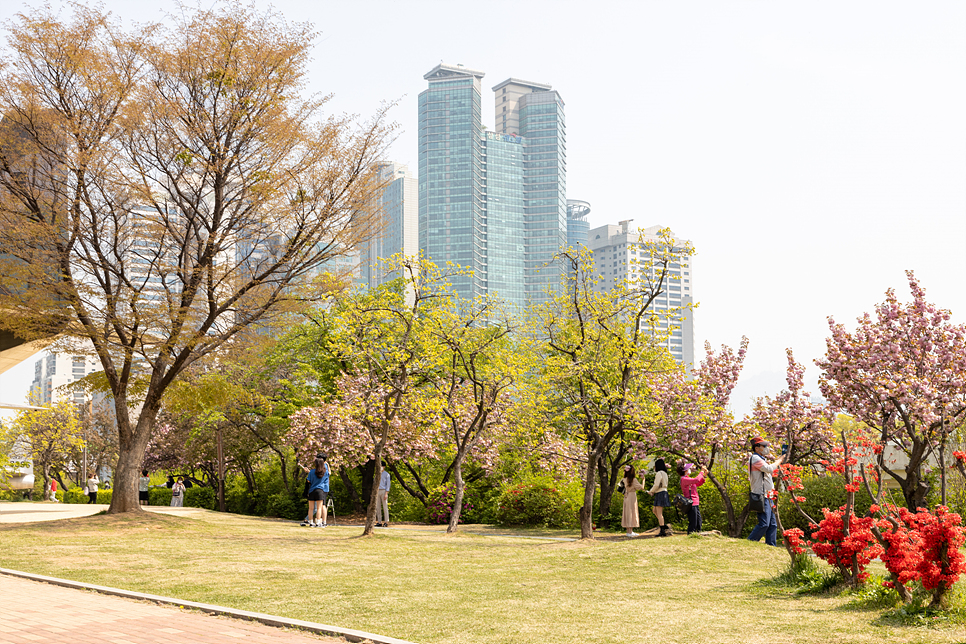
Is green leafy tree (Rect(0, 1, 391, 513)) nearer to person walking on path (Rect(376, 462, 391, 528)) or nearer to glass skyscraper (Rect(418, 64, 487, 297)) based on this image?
person walking on path (Rect(376, 462, 391, 528))

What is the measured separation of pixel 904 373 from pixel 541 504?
32.8 feet

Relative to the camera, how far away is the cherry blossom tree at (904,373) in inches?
640

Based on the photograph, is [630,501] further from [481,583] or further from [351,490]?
[351,490]

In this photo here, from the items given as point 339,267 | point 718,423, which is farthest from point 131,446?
point 718,423

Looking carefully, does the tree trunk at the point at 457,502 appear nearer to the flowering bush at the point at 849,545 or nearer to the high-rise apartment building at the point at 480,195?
the flowering bush at the point at 849,545

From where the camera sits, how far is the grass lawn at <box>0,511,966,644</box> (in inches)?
273

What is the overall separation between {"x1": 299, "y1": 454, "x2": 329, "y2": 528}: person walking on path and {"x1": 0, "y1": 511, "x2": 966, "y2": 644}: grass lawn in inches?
92.7

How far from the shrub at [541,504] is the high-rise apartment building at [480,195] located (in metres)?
154

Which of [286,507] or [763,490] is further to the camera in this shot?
[286,507]

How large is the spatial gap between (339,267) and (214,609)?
47.3 ft

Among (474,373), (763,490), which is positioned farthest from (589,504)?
(474,373)

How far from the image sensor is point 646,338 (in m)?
20.5

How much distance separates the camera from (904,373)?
16234 mm

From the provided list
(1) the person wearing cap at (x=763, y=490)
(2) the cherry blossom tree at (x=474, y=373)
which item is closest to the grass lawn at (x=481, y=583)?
(1) the person wearing cap at (x=763, y=490)
